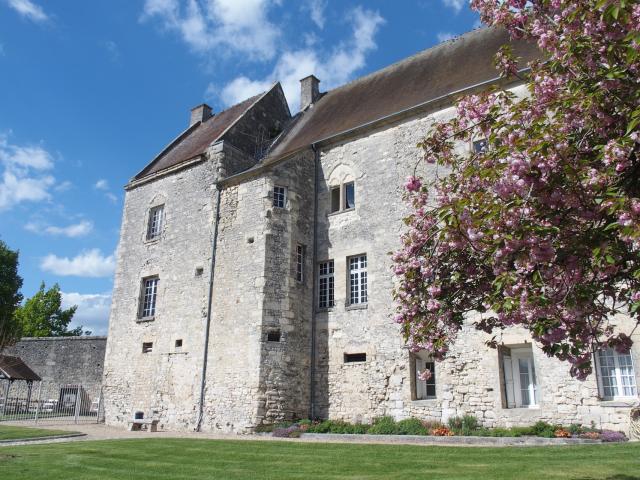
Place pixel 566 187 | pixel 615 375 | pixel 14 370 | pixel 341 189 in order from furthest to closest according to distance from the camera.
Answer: pixel 14 370
pixel 341 189
pixel 615 375
pixel 566 187

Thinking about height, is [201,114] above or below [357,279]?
above

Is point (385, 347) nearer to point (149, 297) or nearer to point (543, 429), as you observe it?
point (543, 429)

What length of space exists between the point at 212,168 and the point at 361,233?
208 inches

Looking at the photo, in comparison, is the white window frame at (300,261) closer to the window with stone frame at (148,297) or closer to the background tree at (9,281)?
the window with stone frame at (148,297)

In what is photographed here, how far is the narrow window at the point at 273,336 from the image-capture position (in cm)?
1376

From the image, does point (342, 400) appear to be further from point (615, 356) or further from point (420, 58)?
point (420, 58)

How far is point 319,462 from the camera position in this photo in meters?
7.98

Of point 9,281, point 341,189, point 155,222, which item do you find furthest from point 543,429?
point 9,281

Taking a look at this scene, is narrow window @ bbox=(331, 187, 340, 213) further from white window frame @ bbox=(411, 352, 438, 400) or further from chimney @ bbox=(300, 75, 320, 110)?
chimney @ bbox=(300, 75, 320, 110)

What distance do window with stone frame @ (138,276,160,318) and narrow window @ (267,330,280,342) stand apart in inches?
194

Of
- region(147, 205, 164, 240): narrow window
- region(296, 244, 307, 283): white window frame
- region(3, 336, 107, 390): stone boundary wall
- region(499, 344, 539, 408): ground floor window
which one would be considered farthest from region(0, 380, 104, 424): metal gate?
region(499, 344, 539, 408): ground floor window

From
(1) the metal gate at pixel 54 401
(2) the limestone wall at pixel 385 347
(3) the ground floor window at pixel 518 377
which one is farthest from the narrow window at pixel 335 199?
(1) the metal gate at pixel 54 401

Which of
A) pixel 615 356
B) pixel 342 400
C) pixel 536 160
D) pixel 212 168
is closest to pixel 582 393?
pixel 615 356

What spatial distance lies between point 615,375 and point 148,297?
13.1 m
